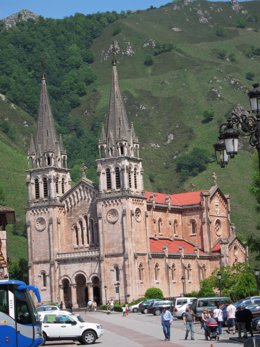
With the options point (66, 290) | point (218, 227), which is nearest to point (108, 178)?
point (66, 290)

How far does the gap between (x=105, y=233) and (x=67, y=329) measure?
64.0 metres

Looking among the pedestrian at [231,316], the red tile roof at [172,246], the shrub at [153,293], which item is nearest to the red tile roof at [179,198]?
the red tile roof at [172,246]

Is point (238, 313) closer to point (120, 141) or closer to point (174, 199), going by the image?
point (120, 141)

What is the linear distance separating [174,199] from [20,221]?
36198 mm

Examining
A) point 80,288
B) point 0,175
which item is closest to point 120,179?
point 80,288

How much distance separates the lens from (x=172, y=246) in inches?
5079

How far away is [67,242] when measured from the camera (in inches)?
4946

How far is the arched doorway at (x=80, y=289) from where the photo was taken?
400ft

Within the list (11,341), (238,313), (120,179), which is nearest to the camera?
(11,341)

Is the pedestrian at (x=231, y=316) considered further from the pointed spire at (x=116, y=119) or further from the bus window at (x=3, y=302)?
the pointed spire at (x=116, y=119)

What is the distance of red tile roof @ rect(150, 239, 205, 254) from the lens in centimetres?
12406

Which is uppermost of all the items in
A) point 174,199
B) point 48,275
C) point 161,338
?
point 174,199

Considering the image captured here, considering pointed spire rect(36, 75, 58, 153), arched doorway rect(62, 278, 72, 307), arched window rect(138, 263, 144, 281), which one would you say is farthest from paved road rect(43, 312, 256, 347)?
pointed spire rect(36, 75, 58, 153)

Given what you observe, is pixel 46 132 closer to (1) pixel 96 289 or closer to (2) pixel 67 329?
(1) pixel 96 289
